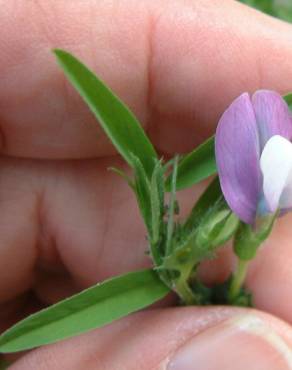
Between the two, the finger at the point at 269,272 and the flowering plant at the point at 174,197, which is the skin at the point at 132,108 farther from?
the flowering plant at the point at 174,197

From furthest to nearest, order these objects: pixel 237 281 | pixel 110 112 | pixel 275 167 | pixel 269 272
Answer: pixel 269 272
pixel 237 281
pixel 110 112
pixel 275 167

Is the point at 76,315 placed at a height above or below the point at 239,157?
below

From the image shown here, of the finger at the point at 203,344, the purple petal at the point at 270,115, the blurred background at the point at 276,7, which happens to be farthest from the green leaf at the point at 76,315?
the blurred background at the point at 276,7

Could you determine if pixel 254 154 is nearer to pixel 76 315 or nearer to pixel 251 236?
pixel 251 236

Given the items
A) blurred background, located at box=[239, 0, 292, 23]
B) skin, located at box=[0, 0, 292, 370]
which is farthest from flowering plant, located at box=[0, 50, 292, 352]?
blurred background, located at box=[239, 0, 292, 23]

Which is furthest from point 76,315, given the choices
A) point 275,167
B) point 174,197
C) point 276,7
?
point 276,7

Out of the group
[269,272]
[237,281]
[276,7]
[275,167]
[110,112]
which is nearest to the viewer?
[275,167]

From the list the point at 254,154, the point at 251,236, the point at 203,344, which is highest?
the point at 254,154

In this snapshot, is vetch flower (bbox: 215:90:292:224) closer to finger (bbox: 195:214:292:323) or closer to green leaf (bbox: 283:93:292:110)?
green leaf (bbox: 283:93:292:110)
